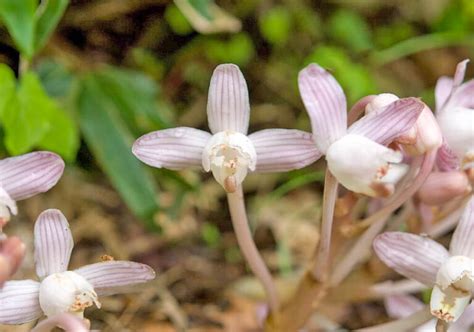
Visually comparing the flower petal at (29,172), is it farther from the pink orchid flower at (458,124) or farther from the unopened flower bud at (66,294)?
the pink orchid flower at (458,124)

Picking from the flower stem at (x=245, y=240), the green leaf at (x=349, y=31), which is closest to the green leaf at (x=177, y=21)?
the green leaf at (x=349, y=31)

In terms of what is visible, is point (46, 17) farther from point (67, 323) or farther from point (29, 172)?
point (67, 323)

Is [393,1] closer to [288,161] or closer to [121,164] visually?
[121,164]

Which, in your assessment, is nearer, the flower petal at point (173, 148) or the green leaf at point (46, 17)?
the flower petal at point (173, 148)

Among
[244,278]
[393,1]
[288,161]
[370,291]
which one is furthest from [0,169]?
[393,1]

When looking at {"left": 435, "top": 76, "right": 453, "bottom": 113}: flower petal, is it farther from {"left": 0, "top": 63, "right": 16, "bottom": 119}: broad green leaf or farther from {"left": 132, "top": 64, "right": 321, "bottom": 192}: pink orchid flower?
{"left": 0, "top": 63, "right": 16, "bottom": 119}: broad green leaf
